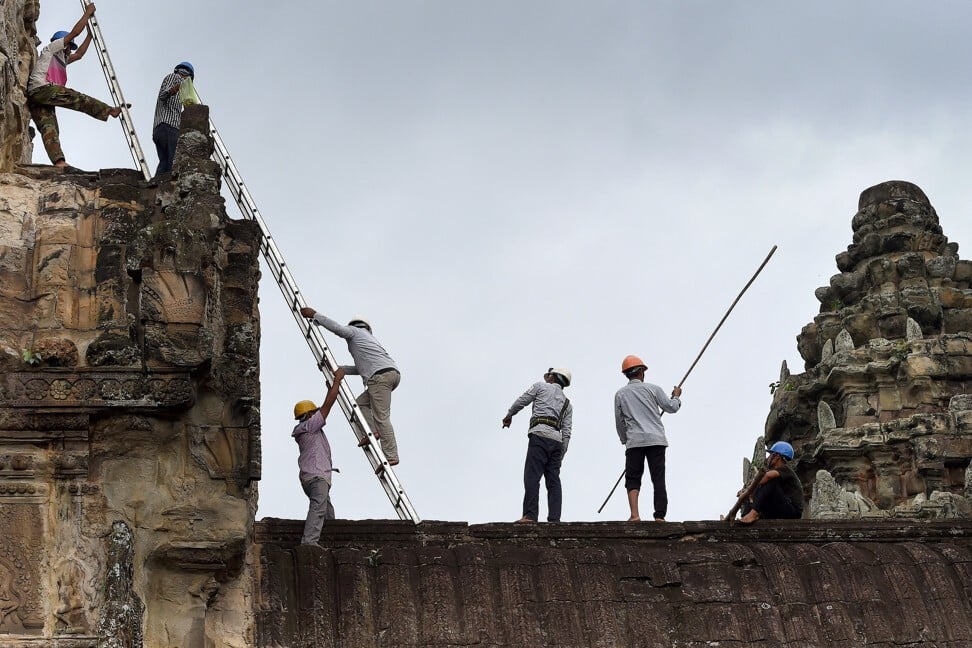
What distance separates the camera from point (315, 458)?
17000mm

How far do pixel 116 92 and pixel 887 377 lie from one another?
10.9m

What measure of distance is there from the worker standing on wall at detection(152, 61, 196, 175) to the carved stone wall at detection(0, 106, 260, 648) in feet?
14.0

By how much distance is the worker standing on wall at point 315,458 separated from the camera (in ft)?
54.4

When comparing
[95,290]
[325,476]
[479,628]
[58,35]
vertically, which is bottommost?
[479,628]

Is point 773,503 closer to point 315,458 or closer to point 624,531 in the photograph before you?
point 624,531

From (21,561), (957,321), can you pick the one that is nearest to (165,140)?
(21,561)

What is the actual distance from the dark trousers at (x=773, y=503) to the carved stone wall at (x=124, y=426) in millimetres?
5574

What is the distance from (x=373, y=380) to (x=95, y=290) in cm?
387

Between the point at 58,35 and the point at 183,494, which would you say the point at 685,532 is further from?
the point at 58,35

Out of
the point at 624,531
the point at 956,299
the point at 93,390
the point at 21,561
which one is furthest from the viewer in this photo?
the point at 956,299

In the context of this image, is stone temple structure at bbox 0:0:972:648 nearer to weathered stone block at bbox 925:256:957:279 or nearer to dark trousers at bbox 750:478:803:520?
dark trousers at bbox 750:478:803:520

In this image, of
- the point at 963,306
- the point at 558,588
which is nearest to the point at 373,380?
the point at 558,588

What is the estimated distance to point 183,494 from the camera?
1503cm

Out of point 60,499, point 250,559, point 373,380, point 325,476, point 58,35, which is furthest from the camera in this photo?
point 58,35
